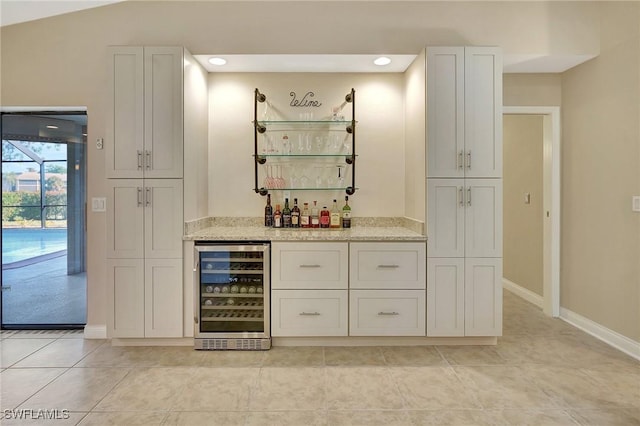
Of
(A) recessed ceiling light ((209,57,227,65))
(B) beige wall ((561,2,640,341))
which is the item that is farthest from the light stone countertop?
(B) beige wall ((561,2,640,341))

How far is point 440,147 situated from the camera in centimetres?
293

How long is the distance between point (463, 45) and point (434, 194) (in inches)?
51.8

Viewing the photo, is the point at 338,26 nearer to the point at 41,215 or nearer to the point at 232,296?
the point at 232,296

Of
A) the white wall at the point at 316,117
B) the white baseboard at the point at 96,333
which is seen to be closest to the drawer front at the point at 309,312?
the white wall at the point at 316,117

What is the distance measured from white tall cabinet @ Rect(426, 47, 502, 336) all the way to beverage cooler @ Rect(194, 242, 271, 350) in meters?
1.35

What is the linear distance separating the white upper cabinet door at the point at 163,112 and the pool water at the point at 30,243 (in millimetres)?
1378

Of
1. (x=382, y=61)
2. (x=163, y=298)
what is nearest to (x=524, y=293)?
(x=382, y=61)

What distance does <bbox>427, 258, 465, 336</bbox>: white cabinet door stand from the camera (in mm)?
2941

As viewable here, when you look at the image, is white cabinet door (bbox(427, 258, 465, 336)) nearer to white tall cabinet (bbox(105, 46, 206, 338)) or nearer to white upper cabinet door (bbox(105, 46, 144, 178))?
white tall cabinet (bbox(105, 46, 206, 338))

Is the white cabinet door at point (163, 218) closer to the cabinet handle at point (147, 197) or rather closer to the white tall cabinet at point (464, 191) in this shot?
the cabinet handle at point (147, 197)

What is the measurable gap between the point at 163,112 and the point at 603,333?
13.4 feet

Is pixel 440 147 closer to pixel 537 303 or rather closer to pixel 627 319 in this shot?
pixel 627 319

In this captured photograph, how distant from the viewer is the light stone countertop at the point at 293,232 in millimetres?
2922

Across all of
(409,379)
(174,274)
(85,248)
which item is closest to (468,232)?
(409,379)
